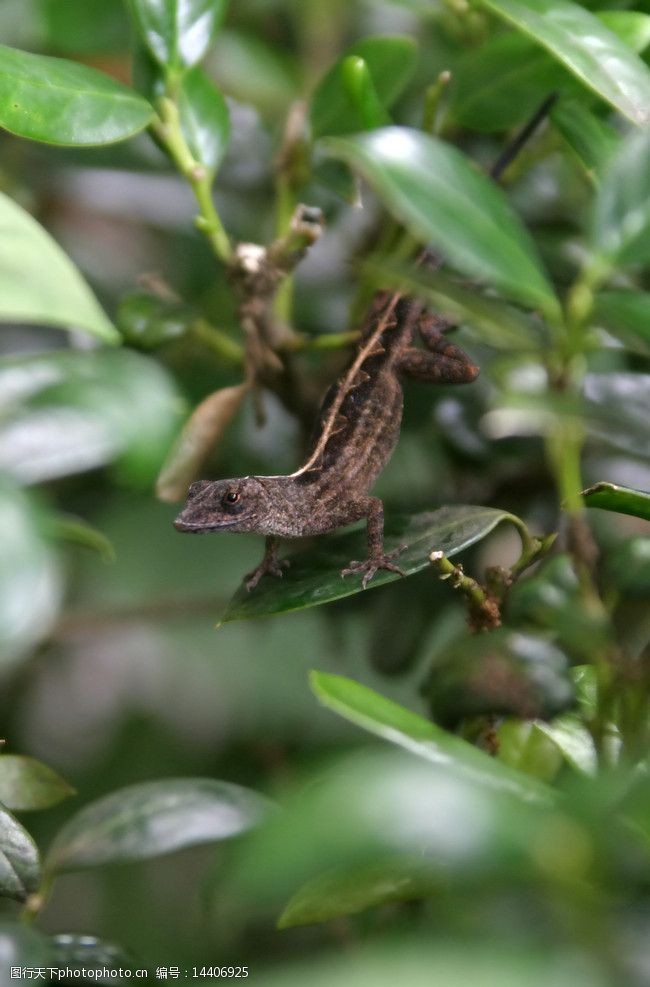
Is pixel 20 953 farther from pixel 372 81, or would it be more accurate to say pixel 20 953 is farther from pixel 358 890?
pixel 372 81

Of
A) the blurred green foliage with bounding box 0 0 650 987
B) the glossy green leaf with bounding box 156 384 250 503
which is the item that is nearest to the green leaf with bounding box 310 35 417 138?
the blurred green foliage with bounding box 0 0 650 987

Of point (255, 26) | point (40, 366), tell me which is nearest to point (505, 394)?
point (40, 366)

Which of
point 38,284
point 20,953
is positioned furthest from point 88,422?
point 20,953

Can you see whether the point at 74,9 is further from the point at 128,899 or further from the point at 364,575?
the point at 128,899

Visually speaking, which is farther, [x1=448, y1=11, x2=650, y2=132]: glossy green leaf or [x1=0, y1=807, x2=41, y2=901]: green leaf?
[x1=448, y1=11, x2=650, y2=132]: glossy green leaf

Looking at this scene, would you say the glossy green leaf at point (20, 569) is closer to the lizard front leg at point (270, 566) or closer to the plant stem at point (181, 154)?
the lizard front leg at point (270, 566)

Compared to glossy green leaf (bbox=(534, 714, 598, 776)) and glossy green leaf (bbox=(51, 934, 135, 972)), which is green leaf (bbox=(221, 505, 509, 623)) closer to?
glossy green leaf (bbox=(534, 714, 598, 776))

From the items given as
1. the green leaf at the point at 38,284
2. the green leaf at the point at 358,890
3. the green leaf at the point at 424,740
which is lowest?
the green leaf at the point at 358,890

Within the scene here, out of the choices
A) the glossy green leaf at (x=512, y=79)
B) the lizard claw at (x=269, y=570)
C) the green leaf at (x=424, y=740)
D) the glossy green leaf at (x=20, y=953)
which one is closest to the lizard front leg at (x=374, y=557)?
the lizard claw at (x=269, y=570)
